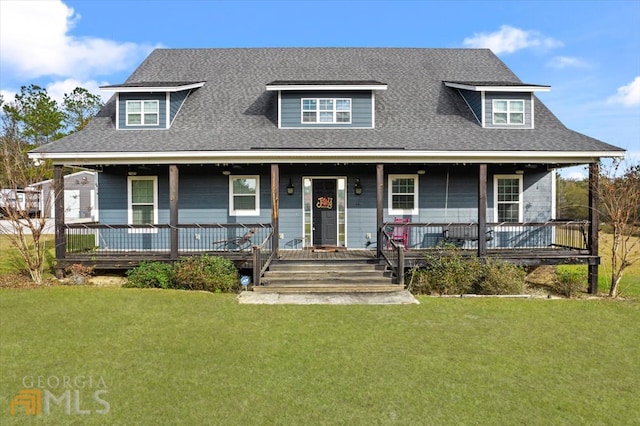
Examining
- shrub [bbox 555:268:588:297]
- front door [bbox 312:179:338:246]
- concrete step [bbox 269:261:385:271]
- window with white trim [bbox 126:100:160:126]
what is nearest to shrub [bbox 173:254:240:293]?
concrete step [bbox 269:261:385:271]

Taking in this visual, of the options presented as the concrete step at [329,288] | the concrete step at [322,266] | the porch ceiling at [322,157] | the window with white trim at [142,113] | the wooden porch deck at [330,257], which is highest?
the window with white trim at [142,113]

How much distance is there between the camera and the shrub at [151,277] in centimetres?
1068

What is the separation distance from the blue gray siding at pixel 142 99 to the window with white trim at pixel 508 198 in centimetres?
1149

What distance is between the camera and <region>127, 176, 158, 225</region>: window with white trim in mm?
13656

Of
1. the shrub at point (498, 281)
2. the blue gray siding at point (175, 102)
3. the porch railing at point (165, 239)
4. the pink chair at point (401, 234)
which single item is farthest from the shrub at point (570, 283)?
the blue gray siding at point (175, 102)

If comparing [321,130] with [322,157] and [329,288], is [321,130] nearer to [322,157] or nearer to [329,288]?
[322,157]

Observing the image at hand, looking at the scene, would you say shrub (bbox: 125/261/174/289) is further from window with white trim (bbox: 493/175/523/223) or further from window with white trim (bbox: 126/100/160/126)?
window with white trim (bbox: 493/175/523/223)

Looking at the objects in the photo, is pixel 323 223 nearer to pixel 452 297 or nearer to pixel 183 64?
pixel 452 297

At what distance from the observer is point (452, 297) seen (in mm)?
9484

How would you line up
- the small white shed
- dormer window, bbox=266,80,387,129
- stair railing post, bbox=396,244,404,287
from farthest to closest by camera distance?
the small white shed
dormer window, bbox=266,80,387,129
stair railing post, bbox=396,244,404,287

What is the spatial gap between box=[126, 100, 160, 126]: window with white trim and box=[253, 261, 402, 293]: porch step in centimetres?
673

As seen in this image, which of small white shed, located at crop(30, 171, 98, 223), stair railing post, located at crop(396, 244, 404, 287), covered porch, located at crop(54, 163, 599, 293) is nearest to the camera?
stair railing post, located at crop(396, 244, 404, 287)

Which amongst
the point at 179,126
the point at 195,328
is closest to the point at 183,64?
the point at 179,126

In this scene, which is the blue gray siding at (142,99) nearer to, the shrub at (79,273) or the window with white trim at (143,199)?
the window with white trim at (143,199)
